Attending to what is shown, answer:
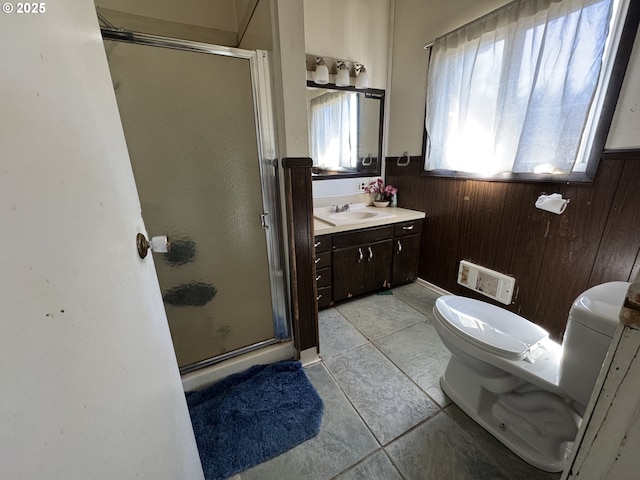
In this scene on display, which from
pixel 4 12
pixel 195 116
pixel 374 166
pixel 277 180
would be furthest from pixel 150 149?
pixel 374 166

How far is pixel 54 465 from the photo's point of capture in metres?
0.29

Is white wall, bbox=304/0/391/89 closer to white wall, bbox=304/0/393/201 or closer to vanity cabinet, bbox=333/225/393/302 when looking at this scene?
white wall, bbox=304/0/393/201

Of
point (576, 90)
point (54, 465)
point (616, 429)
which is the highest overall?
point (576, 90)

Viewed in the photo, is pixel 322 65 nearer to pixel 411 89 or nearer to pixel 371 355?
pixel 411 89

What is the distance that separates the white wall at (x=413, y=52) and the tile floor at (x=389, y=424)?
159 cm

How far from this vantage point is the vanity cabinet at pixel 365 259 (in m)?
2.03

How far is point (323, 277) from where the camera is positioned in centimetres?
207

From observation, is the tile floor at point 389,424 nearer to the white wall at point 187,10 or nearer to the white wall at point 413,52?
the white wall at point 413,52

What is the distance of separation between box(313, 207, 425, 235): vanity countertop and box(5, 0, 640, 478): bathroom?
125mm

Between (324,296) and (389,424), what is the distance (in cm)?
104

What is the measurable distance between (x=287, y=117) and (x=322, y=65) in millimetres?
1182

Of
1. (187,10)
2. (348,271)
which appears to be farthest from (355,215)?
(187,10)

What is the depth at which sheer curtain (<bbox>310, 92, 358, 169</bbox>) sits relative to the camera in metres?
2.21

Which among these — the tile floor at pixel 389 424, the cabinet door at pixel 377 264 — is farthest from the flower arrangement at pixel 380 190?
the tile floor at pixel 389 424
